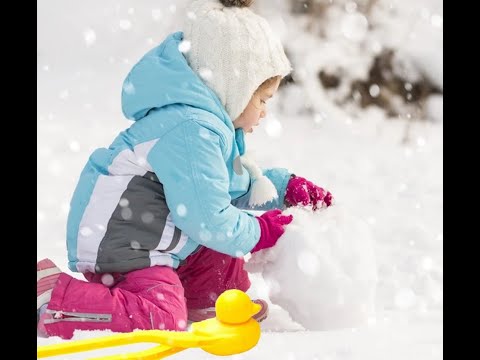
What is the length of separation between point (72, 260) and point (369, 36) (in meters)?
3.08

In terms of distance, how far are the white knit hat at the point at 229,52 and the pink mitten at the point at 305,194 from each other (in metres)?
0.34

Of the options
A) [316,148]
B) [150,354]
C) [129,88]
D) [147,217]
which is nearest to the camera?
[150,354]

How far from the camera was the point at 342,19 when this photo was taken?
14.0 ft

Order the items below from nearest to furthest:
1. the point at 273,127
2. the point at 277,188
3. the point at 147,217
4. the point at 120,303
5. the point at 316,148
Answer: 1. the point at 120,303
2. the point at 147,217
3. the point at 277,188
4. the point at 316,148
5. the point at 273,127

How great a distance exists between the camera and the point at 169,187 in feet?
5.15

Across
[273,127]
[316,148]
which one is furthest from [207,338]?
[273,127]

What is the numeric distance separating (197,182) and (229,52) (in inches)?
14.0

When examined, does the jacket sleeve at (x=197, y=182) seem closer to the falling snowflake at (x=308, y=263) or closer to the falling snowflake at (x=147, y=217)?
the falling snowflake at (x=147, y=217)

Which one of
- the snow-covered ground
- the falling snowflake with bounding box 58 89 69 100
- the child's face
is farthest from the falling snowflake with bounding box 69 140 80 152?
the child's face

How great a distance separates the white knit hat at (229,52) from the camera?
167cm

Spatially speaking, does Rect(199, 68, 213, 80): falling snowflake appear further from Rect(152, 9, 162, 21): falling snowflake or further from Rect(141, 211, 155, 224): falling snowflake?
Rect(152, 9, 162, 21): falling snowflake

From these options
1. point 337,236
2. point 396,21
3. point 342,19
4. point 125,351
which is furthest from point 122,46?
point 125,351

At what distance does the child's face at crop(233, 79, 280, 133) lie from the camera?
5.76 ft

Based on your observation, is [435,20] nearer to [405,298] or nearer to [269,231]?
[405,298]
